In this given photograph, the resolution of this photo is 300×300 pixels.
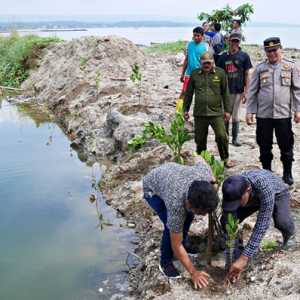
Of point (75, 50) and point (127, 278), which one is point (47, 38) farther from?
point (127, 278)

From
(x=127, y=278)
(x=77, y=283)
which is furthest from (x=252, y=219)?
(x=77, y=283)

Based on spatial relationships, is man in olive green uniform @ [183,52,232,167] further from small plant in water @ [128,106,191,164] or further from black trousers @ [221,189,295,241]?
black trousers @ [221,189,295,241]

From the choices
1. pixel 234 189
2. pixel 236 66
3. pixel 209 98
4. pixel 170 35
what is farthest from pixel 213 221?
pixel 170 35

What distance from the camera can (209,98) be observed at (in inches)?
243

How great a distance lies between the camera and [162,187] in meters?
4.11

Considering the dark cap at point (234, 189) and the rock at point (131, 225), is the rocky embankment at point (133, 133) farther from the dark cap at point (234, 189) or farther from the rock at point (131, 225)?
the dark cap at point (234, 189)

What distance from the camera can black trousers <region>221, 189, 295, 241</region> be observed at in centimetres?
424

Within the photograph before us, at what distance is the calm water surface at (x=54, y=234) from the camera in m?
5.27

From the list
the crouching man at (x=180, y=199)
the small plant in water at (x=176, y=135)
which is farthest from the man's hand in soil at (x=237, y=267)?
the small plant in water at (x=176, y=135)

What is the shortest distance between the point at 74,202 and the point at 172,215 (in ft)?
12.3

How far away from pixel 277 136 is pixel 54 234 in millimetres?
3078

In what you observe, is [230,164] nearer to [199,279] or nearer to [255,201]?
[255,201]

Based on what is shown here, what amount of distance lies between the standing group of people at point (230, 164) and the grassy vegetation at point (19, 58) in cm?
1239

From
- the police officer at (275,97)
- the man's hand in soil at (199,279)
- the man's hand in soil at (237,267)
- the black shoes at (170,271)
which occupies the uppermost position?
the police officer at (275,97)
